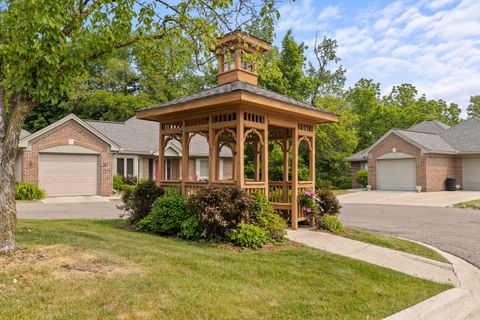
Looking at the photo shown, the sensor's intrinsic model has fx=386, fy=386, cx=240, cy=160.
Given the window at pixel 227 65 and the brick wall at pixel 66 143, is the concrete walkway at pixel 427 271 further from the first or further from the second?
the brick wall at pixel 66 143

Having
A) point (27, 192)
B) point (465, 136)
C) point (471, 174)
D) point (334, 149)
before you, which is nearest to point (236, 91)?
point (27, 192)

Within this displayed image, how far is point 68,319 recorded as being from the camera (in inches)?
148

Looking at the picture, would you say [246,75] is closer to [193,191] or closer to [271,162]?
[193,191]

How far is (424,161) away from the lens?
2511 centimetres

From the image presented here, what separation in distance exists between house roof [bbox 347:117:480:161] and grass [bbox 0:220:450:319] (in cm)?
2181

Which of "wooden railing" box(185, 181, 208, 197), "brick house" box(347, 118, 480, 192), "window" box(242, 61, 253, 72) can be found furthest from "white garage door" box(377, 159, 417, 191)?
"wooden railing" box(185, 181, 208, 197)

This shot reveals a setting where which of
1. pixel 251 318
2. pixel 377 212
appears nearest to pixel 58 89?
pixel 251 318

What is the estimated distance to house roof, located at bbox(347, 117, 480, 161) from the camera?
2586cm

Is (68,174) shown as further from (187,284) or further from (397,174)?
(397,174)

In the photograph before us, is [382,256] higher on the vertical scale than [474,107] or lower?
lower

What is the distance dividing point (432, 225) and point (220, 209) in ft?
24.7

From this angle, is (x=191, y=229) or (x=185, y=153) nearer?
(x=191, y=229)

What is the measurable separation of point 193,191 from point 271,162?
16.3m

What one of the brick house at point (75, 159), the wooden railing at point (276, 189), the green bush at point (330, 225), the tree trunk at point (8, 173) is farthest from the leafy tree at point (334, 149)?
the tree trunk at point (8, 173)
